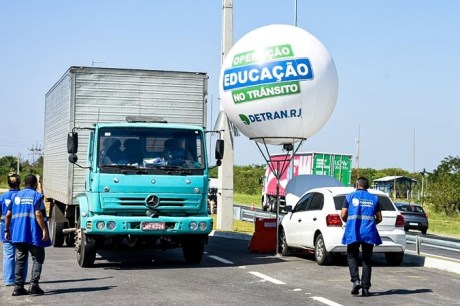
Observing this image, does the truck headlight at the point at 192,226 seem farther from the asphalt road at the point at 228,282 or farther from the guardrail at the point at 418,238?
the guardrail at the point at 418,238

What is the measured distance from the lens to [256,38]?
18.3 meters

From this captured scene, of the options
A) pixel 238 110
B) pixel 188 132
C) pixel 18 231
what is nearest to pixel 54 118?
pixel 238 110

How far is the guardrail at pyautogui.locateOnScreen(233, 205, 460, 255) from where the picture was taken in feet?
54.3

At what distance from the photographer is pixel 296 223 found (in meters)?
17.3

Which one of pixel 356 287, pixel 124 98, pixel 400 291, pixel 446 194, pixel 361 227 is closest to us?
pixel 356 287

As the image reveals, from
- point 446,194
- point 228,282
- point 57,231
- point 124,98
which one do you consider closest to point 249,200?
point 446,194

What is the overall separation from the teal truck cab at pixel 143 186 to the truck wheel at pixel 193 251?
345 mm

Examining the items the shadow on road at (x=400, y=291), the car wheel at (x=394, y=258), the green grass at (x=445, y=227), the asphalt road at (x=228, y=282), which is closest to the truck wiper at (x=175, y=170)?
the asphalt road at (x=228, y=282)

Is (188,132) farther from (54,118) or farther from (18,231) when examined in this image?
(54,118)

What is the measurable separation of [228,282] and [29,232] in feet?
11.1

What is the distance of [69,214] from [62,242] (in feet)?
5.99

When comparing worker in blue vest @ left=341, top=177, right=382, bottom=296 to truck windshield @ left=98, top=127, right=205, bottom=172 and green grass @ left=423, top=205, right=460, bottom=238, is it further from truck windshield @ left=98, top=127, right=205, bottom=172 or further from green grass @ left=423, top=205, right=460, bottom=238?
green grass @ left=423, top=205, right=460, bottom=238

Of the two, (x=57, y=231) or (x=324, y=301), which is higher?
(x=57, y=231)

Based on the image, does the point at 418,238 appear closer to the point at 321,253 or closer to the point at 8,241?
the point at 321,253
